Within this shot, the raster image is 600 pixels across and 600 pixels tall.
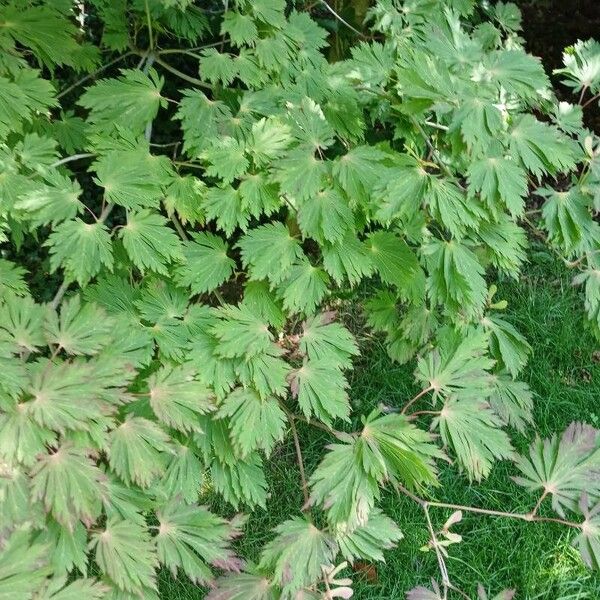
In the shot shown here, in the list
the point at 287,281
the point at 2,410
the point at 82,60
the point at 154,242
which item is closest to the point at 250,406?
the point at 287,281

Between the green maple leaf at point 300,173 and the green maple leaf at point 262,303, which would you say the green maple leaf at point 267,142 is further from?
the green maple leaf at point 262,303

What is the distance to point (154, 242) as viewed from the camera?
5.89 feet

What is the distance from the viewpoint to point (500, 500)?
7.72 ft

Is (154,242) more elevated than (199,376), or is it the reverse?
(154,242)

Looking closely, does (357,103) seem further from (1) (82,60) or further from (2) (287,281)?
(1) (82,60)

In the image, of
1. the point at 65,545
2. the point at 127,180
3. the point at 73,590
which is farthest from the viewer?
the point at 127,180

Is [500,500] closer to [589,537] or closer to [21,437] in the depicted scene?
[589,537]

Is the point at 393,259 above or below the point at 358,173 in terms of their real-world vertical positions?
below

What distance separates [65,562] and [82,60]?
4.69ft

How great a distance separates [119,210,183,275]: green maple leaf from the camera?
70.3 inches

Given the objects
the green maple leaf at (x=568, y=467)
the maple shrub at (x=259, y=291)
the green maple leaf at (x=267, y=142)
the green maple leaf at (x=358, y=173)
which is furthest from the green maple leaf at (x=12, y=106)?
the green maple leaf at (x=568, y=467)

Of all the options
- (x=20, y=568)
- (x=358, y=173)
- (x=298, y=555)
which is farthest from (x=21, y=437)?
(x=358, y=173)

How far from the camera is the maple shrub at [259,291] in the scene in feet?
5.15

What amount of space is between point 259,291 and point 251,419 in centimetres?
34
